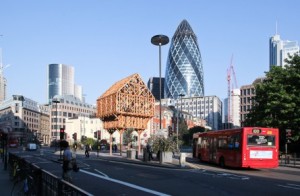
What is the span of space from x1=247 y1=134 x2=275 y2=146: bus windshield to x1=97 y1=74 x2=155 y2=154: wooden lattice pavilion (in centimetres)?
2128

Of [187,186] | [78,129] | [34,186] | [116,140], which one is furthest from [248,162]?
[78,129]

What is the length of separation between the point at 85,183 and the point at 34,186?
9008 millimetres

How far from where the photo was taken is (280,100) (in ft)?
151

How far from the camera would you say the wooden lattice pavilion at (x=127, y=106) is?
47156 millimetres

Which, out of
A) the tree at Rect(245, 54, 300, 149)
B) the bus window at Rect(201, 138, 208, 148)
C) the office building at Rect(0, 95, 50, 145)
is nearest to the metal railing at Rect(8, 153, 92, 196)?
the bus window at Rect(201, 138, 208, 148)

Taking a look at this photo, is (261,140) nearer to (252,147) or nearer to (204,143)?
(252,147)

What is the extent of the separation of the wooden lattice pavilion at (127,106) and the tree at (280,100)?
42.3ft

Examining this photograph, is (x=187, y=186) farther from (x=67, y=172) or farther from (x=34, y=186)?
(x=34, y=186)

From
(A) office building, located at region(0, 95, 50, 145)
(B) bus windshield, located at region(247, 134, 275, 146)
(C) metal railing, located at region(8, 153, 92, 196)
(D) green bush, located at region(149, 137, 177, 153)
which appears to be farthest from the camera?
(A) office building, located at region(0, 95, 50, 145)

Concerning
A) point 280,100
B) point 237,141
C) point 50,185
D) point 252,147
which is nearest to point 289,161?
point 280,100

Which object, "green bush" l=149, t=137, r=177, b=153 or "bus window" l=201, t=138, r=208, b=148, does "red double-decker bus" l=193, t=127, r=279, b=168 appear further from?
"green bush" l=149, t=137, r=177, b=153

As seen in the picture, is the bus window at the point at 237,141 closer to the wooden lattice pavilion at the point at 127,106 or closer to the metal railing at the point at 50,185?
the metal railing at the point at 50,185

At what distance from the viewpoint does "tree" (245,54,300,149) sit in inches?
1777

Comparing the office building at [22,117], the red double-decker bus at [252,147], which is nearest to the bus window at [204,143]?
the red double-decker bus at [252,147]
